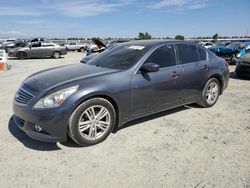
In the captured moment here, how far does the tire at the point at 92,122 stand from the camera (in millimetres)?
3562

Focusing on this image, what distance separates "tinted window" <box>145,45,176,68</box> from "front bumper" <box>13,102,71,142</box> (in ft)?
5.90

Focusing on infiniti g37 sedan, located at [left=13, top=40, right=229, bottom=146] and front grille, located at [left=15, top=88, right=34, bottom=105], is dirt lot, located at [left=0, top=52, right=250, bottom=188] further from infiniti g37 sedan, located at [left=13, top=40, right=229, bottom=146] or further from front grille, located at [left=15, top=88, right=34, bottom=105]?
front grille, located at [left=15, top=88, right=34, bottom=105]

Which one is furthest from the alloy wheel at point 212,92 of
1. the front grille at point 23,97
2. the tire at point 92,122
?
the front grille at point 23,97

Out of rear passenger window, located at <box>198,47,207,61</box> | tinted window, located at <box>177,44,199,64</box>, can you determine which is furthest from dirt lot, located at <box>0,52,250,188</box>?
rear passenger window, located at <box>198,47,207,61</box>

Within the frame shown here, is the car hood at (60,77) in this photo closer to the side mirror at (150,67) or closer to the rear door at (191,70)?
the side mirror at (150,67)

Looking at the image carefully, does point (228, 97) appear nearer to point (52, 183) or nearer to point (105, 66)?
point (105, 66)

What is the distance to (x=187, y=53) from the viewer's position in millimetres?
5156

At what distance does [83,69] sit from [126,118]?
1173 millimetres

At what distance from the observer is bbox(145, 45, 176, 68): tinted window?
448cm

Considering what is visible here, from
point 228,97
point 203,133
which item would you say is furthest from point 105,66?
point 228,97

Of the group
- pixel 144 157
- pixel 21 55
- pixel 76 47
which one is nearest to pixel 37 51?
pixel 21 55

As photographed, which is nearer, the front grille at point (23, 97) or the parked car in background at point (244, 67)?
the front grille at point (23, 97)

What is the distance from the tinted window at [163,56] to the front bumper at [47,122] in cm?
180

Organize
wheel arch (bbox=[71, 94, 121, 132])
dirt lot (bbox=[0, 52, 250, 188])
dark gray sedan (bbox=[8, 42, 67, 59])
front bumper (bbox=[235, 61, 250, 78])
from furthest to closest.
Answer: dark gray sedan (bbox=[8, 42, 67, 59])
front bumper (bbox=[235, 61, 250, 78])
wheel arch (bbox=[71, 94, 121, 132])
dirt lot (bbox=[0, 52, 250, 188])
